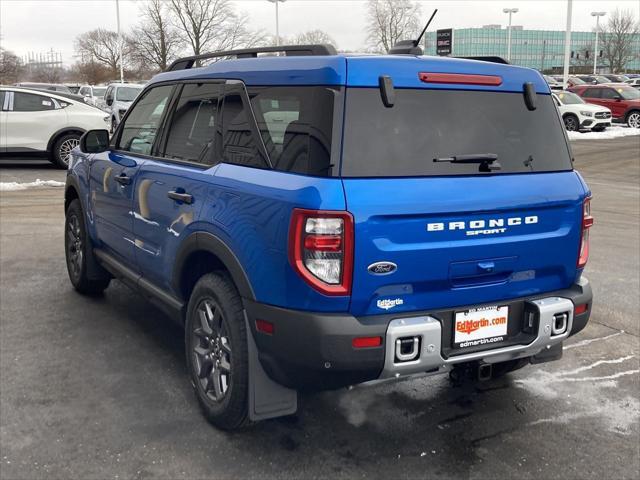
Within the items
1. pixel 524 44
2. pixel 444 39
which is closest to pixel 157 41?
pixel 444 39

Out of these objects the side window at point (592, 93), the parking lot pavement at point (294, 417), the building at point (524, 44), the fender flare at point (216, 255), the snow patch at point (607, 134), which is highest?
the building at point (524, 44)

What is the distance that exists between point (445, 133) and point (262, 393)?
1464 mm

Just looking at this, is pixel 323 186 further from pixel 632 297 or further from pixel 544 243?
pixel 632 297

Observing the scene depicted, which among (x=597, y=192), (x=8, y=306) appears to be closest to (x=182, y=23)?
(x=597, y=192)

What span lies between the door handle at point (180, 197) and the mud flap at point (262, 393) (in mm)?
779

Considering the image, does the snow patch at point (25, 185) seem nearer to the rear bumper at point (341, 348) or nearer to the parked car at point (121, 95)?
the parked car at point (121, 95)

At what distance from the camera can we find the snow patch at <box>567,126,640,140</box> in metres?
24.4

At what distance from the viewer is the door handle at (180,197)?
3588 millimetres

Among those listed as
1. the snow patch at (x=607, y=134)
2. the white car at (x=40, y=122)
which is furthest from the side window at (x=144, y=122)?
the snow patch at (x=607, y=134)

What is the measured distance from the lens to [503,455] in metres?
3.29

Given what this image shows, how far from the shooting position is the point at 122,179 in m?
4.51

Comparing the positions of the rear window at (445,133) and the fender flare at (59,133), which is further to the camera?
the fender flare at (59,133)

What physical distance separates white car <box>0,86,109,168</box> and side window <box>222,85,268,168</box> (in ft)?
36.7

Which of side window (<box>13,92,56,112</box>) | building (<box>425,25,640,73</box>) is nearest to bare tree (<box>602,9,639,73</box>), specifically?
building (<box>425,25,640,73</box>)
